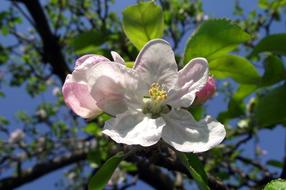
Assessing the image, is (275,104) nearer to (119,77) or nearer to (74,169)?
(119,77)

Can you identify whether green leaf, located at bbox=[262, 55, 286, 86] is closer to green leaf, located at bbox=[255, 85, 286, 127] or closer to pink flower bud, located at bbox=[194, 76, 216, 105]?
green leaf, located at bbox=[255, 85, 286, 127]

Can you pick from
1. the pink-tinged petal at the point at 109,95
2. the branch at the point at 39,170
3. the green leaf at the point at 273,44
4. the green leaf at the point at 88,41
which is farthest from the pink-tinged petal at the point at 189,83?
the branch at the point at 39,170

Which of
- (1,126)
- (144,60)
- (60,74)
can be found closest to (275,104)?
(144,60)

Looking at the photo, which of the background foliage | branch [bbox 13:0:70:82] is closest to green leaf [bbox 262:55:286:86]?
the background foliage

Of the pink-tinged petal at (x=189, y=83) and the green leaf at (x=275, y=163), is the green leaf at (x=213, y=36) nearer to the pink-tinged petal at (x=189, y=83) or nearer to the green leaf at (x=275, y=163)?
the pink-tinged petal at (x=189, y=83)

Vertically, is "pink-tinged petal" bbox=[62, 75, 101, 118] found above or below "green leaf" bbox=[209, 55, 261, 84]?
above

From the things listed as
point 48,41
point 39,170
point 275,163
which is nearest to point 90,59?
point 275,163

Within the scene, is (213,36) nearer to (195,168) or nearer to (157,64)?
(157,64)
